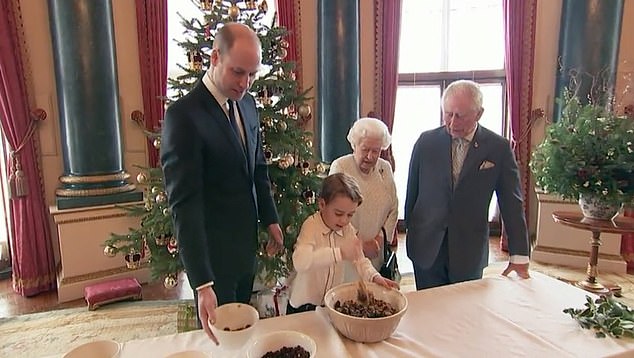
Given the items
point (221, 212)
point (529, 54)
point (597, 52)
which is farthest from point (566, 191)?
point (221, 212)

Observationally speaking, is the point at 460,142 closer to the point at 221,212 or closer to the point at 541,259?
the point at 221,212

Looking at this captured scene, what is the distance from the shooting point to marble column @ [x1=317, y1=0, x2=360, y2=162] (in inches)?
166

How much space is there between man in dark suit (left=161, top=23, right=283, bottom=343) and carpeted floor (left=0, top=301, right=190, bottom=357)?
5.10 ft

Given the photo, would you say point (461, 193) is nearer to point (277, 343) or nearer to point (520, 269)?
point (520, 269)

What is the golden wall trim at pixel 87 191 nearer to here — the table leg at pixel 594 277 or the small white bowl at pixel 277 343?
the small white bowl at pixel 277 343

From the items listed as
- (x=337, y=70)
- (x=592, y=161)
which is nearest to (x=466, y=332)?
(x=592, y=161)

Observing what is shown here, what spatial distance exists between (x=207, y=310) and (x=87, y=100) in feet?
9.21

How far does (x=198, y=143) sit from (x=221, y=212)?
0.27 metres

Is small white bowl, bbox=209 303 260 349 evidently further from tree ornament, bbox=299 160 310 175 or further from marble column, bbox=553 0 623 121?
marble column, bbox=553 0 623 121

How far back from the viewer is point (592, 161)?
2898 millimetres

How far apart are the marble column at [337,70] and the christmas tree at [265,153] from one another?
1549 millimetres

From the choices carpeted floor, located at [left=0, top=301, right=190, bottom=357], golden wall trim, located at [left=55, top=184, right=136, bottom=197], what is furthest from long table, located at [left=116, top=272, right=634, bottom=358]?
golden wall trim, located at [left=55, top=184, right=136, bottom=197]

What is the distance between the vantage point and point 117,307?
312 centimetres

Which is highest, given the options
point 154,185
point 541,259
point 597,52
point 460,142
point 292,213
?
point 597,52
